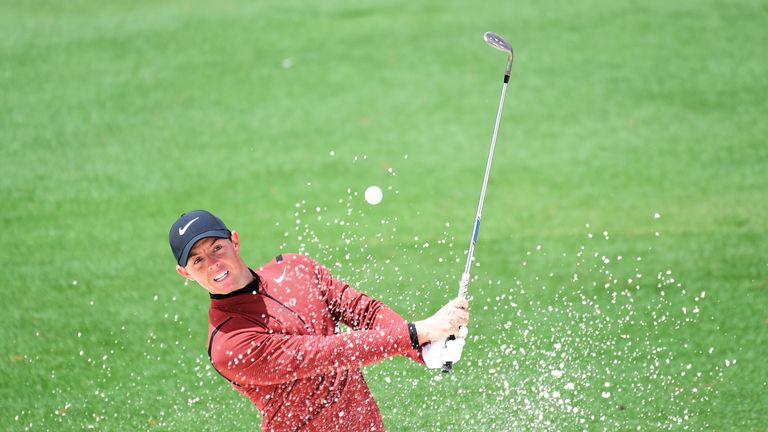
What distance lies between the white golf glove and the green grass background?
1748 mm

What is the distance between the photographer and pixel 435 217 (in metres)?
7.65

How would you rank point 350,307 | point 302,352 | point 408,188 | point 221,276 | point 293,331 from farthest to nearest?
point 408,188
point 350,307
point 293,331
point 221,276
point 302,352

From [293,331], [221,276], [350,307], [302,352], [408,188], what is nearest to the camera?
[302,352]

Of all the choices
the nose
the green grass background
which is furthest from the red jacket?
the green grass background

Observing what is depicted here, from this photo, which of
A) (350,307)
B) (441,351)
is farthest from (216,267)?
(441,351)

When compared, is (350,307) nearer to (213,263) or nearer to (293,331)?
(293,331)

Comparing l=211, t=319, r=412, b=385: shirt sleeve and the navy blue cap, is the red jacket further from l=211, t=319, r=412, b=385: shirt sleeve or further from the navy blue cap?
the navy blue cap

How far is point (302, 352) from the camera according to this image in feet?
11.7

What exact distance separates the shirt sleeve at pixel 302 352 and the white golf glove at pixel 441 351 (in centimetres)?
9

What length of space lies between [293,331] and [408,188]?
433 centimetres

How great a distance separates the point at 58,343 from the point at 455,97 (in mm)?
4679

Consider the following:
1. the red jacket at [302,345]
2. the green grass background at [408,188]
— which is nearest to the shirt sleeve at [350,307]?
the red jacket at [302,345]

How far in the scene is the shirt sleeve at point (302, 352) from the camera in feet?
11.7

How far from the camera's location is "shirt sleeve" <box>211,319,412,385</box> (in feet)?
11.7
